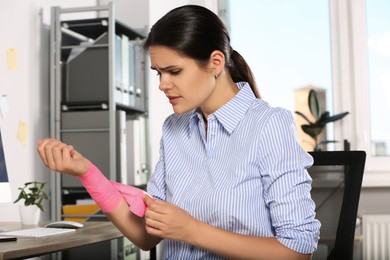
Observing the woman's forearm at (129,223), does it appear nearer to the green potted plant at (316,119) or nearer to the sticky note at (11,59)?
the sticky note at (11,59)

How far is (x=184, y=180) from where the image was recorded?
1.39 metres

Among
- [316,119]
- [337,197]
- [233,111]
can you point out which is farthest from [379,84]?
[233,111]

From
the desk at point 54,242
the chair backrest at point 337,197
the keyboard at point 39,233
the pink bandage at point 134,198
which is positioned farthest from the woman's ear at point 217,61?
the keyboard at point 39,233

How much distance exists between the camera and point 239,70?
1.51 m

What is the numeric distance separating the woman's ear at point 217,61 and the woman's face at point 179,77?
0.10ft

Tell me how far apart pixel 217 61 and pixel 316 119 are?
8.19 feet

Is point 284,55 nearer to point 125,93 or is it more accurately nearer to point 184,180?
point 125,93

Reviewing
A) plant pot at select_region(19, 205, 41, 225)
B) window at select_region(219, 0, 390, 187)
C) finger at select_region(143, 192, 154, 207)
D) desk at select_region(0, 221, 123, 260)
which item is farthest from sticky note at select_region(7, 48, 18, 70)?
finger at select_region(143, 192, 154, 207)

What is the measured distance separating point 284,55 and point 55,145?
278 cm

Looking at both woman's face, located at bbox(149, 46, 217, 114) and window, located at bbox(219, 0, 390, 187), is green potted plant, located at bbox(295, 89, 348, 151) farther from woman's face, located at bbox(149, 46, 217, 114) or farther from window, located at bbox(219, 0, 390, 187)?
woman's face, located at bbox(149, 46, 217, 114)

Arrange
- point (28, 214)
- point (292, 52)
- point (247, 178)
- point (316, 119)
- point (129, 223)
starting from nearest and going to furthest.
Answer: point (247, 178), point (129, 223), point (28, 214), point (316, 119), point (292, 52)

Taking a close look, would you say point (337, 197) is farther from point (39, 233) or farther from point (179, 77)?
point (39, 233)

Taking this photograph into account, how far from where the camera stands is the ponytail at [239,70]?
1.50 metres

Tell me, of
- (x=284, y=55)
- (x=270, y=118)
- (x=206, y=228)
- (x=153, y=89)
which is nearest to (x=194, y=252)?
(x=206, y=228)
